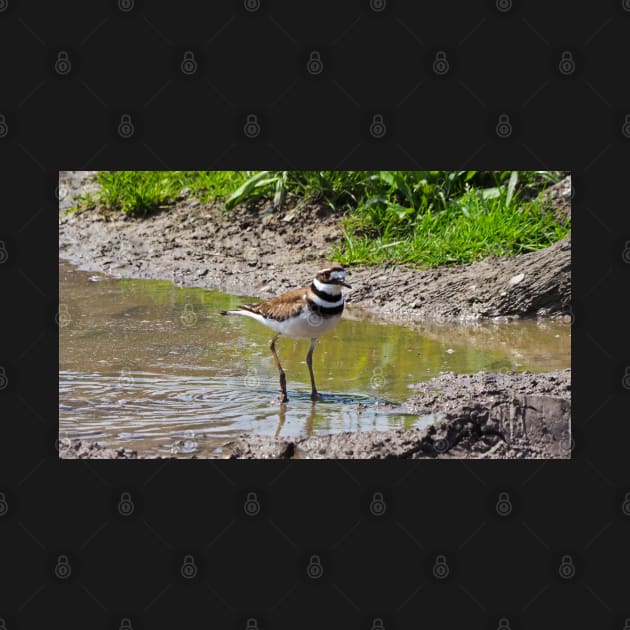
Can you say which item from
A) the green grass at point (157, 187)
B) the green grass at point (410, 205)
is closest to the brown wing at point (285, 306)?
the green grass at point (410, 205)

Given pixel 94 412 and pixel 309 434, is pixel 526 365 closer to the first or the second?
pixel 309 434

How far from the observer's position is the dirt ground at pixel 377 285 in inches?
263

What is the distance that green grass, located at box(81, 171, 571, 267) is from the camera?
1212 cm

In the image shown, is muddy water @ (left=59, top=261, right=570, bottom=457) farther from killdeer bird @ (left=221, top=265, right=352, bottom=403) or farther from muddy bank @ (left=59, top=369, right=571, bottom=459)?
killdeer bird @ (left=221, top=265, right=352, bottom=403)

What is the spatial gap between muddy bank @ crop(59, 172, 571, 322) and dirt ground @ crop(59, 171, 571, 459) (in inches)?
Result: 0.6

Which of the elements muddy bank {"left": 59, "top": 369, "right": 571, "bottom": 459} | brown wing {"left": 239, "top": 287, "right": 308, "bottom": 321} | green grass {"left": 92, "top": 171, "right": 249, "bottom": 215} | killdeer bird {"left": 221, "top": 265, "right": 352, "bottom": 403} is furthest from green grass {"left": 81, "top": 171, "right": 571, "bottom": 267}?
muddy bank {"left": 59, "top": 369, "right": 571, "bottom": 459}

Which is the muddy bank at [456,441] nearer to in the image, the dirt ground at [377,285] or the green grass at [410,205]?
the dirt ground at [377,285]

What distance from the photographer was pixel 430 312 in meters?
11.2

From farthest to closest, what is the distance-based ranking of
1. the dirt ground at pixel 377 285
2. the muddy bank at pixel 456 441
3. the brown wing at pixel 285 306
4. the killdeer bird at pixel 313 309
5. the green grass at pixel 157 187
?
the green grass at pixel 157 187, the brown wing at pixel 285 306, the killdeer bird at pixel 313 309, the dirt ground at pixel 377 285, the muddy bank at pixel 456 441

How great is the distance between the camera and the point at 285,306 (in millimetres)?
8438

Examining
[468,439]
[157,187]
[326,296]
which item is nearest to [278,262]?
[157,187]

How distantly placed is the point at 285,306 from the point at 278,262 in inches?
180

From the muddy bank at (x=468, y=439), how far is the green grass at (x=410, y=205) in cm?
513

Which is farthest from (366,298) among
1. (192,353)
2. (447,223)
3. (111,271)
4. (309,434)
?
(309,434)
